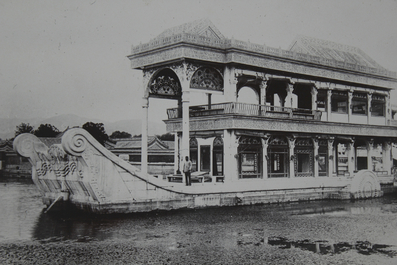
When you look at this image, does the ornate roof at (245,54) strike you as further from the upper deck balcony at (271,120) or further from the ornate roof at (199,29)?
the upper deck balcony at (271,120)

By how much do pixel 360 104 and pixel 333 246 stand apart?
18.9 metres

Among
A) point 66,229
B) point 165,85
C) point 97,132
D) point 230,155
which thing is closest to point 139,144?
point 97,132

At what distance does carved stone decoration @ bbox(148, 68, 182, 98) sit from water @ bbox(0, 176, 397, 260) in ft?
21.3

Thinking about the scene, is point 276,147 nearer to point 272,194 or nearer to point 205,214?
point 272,194

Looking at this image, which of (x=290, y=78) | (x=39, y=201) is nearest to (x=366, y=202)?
(x=290, y=78)

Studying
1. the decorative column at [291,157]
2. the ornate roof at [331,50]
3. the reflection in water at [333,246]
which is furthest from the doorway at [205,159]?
the reflection in water at [333,246]

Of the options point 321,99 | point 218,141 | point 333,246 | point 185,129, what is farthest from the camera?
point 321,99

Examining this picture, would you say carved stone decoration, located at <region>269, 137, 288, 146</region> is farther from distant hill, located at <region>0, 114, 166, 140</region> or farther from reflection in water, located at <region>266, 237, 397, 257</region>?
distant hill, located at <region>0, 114, 166, 140</region>

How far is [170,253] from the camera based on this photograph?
33.4 ft

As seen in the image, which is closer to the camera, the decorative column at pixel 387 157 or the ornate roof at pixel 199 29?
the ornate roof at pixel 199 29

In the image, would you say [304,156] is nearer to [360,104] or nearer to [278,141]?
[278,141]

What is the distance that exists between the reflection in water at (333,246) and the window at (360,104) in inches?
626

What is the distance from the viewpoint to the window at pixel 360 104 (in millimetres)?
26123

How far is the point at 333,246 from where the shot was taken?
11219 mm
